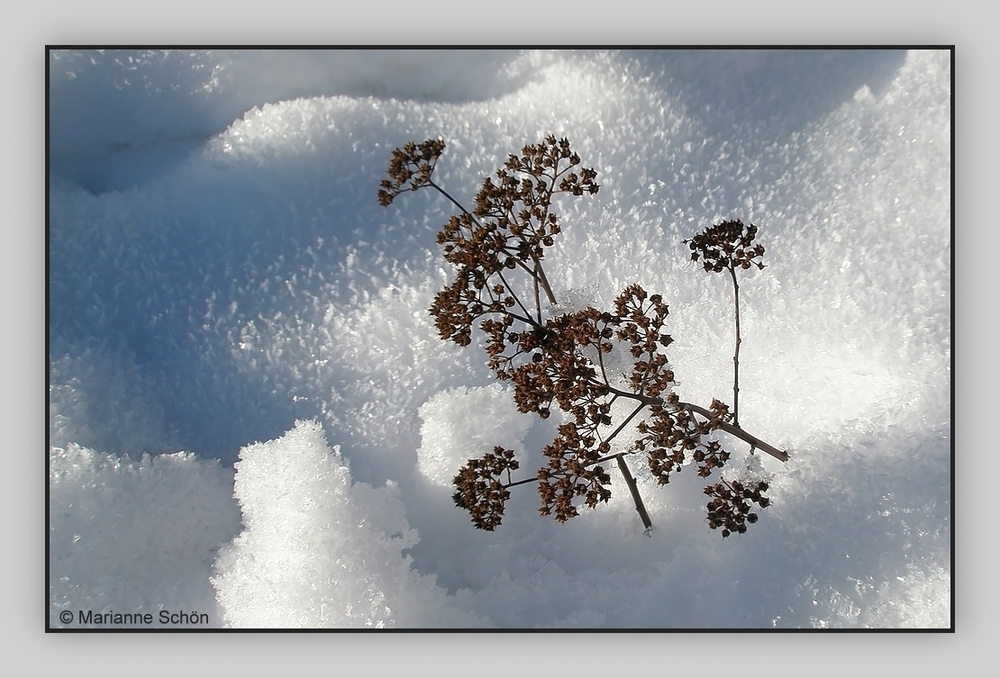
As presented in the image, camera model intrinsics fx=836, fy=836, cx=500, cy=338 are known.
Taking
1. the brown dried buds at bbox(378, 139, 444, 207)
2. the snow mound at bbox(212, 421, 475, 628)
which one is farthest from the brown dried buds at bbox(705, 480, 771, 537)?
the brown dried buds at bbox(378, 139, 444, 207)

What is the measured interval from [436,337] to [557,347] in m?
0.25

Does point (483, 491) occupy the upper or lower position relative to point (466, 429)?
lower

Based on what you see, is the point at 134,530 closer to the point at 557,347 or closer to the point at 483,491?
the point at 483,491

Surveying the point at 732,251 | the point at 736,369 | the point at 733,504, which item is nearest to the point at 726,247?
the point at 732,251

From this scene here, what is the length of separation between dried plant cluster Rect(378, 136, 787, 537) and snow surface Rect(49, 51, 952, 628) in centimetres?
5

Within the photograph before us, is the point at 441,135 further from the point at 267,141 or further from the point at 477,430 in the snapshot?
the point at 477,430

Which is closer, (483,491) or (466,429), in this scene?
(483,491)

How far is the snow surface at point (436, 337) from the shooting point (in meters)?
1.56

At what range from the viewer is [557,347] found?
146cm

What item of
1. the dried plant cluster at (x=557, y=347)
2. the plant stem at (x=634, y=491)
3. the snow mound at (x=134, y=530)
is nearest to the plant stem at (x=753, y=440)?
the dried plant cluster at (x=557, y=347)

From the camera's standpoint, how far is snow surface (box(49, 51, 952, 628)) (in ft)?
5.13

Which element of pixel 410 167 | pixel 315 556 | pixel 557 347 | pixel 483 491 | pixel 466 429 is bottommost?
pixel 315 556

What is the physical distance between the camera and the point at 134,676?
1.59 m

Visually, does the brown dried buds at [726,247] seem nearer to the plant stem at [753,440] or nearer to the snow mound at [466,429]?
the plant stem at [753,440]
